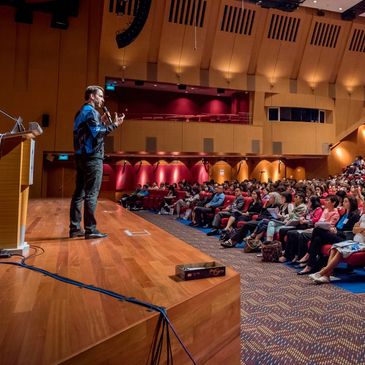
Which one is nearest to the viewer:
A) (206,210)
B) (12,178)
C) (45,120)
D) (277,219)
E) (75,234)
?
(12,178)

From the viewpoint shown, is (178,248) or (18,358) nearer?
(18,358)

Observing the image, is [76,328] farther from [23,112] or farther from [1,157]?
[23,112]

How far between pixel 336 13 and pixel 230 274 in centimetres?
1586

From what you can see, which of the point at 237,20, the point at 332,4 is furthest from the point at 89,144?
the point at 332,4

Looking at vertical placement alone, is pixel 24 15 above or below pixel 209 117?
above

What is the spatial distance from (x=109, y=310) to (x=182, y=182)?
11.9 m

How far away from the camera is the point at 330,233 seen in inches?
160

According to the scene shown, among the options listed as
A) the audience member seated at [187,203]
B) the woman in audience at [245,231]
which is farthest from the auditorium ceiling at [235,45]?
the woman in audience at [245,231]

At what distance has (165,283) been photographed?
1.89 m

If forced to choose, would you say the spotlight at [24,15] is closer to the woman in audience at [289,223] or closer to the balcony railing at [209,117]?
the balcony railing at [209,117]

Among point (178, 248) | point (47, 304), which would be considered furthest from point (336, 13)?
point (47, 304)

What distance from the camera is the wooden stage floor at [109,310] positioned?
124cm

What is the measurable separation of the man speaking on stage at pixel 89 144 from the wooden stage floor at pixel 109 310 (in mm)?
498

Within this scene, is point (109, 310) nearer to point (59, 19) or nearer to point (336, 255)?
point (336, 255)
